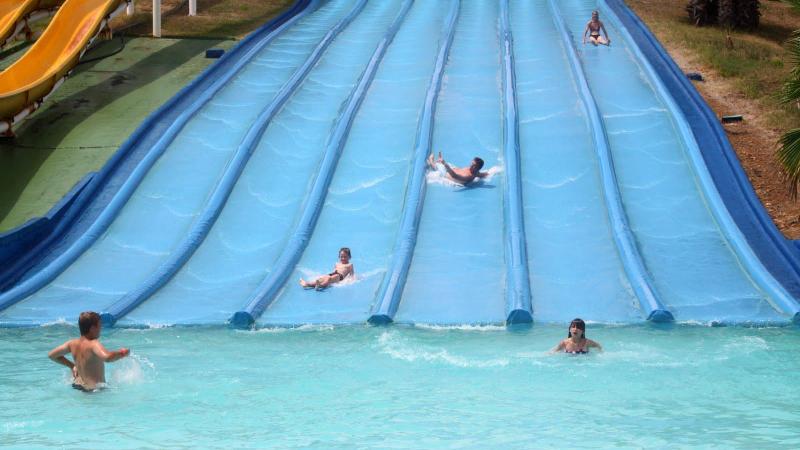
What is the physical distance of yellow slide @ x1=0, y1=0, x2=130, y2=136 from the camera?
51.9ft

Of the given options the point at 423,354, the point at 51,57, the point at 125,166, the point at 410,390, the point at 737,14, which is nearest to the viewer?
the point at 410,390

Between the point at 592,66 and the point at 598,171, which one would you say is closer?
the point at 598,171

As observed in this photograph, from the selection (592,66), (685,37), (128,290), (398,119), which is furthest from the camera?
(685,37)

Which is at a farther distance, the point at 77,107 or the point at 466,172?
the point at 77,107

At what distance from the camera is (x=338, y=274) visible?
12406mm

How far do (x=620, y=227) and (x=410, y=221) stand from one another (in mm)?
2447

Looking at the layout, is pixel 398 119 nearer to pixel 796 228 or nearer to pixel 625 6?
pixel 796 228

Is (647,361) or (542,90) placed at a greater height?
(542,90)

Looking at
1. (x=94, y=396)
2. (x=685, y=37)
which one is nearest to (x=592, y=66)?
(x=685, y=37)

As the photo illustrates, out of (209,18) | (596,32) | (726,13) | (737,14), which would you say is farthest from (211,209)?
(737,14)

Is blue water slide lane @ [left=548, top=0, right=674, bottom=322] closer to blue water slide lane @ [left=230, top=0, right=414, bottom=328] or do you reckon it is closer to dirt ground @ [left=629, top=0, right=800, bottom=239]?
dirt ground @ [left=629, top=0, right=800, bottom=239]

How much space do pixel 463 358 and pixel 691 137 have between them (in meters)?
6.11

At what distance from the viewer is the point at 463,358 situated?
1059 centimetres

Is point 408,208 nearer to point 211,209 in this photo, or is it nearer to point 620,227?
point 211,209
